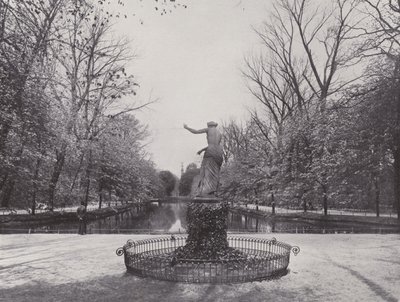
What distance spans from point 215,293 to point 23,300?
3847mm

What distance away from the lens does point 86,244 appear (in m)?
16.1

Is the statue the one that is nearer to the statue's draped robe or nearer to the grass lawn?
the statue's draped robe

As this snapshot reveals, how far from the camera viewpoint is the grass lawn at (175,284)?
8781 mm

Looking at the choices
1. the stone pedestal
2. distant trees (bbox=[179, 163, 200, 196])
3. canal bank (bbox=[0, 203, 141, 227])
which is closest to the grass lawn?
the stone pedestal

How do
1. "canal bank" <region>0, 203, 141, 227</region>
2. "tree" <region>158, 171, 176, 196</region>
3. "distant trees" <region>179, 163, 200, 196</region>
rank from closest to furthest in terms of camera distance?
"canal bank" <region>0, 203, 141, 227</region> < "distant trees" <region>179, 163, 200, 196</region> < "tree" <region>158, 171, 176, 196</region>

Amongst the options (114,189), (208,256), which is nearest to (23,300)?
(208,256)

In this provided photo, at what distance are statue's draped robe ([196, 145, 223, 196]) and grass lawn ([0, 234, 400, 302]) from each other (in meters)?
3.03

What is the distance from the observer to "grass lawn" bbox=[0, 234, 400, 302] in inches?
346

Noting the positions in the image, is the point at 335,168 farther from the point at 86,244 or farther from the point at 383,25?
the point at 86,244

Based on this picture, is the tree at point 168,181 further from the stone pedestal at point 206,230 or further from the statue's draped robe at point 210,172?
the stone pedestal at point 206,230

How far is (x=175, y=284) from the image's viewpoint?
984 centimetres

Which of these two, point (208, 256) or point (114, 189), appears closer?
point (208, 256)

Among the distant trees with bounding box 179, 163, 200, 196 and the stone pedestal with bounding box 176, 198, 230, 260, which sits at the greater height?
the distant trees with bounding box 179, 163, 200, 196

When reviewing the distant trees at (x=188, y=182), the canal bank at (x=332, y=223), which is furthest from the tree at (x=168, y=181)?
the canal bank at (x=332, y=223)
